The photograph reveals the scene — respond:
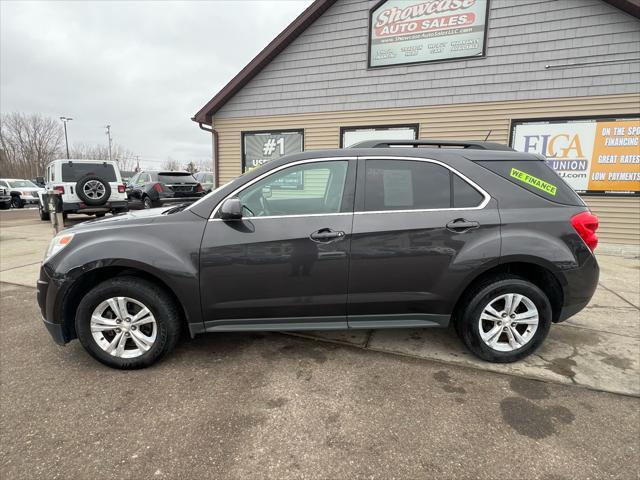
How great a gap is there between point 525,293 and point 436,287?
0.70 meters

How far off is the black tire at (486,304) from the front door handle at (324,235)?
3.84 feet

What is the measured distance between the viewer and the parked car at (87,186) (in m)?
9.25

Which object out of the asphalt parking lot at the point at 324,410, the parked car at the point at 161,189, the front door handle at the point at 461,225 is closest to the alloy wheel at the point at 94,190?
the parked car at the point at 161,189

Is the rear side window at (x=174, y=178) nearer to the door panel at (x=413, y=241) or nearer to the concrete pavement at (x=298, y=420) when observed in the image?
the concrete pavement at (x=298, y=420)

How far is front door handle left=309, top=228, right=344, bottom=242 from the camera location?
2.57 meters

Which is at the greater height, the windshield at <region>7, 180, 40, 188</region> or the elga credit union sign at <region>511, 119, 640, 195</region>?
the elga credit union sign at <region>511, 119, 640, 195</region>

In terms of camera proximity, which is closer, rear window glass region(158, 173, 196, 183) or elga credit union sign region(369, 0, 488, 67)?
elga credit union sign region(369, 0, 488, 67)

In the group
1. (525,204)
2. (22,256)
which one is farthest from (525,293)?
(22,256)

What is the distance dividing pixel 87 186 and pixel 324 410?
9600 mm

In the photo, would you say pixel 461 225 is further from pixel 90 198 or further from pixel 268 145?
pixel 90 198

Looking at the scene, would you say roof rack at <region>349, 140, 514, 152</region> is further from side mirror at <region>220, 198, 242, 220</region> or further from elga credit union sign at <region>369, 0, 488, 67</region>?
elga credit union sign at <region>369, 0, 488, 67</region>

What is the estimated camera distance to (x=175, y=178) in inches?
486

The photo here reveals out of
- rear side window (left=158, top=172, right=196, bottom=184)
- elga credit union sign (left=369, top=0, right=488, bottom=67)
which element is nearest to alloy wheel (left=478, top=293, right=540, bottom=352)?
elga credit union sign (left=369, top=0, right=488, bottom=67)

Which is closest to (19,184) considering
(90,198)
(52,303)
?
(90,198)
